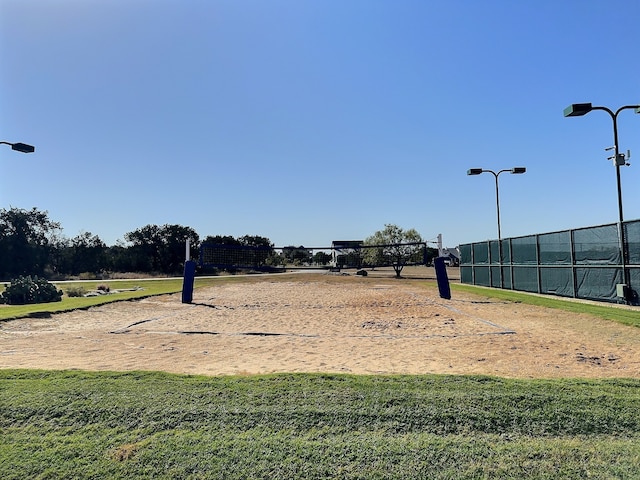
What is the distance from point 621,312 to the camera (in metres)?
9.30

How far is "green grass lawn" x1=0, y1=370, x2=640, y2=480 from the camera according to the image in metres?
2.44

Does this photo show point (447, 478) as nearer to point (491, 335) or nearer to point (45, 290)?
point (491, 335)

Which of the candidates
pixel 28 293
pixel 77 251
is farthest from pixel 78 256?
pixel 28 293

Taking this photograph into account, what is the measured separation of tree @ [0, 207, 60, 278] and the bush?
32263mm

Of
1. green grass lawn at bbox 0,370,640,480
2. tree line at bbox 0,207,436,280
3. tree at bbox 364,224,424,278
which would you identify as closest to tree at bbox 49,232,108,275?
tree line at bbox 0,207,436,280

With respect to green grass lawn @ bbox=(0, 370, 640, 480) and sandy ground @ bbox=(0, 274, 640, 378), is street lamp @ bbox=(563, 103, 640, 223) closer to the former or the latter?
sandy ground @ bbox=(0, 274, 640, 378)

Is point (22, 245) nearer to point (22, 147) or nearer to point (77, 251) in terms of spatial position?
point (77, 251)

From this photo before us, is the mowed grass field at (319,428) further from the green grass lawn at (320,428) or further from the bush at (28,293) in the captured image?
the bush at (28,293)

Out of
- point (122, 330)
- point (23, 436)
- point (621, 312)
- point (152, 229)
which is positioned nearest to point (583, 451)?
point (23, 436)

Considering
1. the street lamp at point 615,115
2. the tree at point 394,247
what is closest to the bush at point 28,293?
the street lamp at point 615,115

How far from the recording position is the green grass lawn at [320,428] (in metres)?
2.44

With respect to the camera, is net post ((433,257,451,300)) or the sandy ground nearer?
the sandy ground

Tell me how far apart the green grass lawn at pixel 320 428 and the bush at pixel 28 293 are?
13.7 m

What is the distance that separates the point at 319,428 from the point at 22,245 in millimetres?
51339
